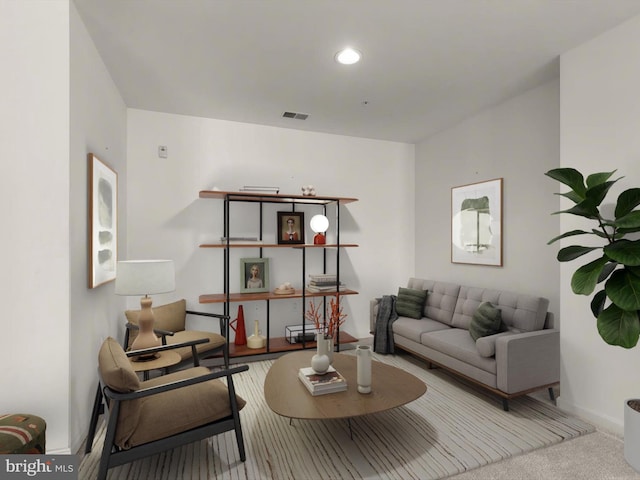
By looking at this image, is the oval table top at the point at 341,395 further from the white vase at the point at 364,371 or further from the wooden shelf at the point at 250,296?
the wooden shelf at the point at 250,296

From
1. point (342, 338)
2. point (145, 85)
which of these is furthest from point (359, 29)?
point (342, 338)

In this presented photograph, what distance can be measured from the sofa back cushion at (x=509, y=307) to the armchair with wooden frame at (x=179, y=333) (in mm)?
2474

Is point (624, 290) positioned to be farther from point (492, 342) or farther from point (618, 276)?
point (492, 342)

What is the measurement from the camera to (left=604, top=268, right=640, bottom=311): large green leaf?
6.06 feet

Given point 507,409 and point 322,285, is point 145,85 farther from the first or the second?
point 507,409

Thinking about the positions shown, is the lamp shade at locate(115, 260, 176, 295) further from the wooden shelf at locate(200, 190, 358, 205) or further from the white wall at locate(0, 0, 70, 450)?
the wooden shelf at locate(200, 190, 358, 205)

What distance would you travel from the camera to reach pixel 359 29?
2428mm

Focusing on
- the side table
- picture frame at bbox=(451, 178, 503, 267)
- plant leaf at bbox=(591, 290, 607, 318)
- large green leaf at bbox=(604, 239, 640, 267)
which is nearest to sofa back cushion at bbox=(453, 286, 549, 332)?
picture frame at bbox=(451, 178, 503, 267)

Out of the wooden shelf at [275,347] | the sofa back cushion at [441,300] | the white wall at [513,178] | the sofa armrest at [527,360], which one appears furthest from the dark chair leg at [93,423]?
the white wall at [513,178]

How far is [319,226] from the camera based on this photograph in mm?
4281

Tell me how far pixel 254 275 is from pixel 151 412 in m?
2.29

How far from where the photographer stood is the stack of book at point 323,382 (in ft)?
7.63

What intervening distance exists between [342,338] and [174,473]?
2.68 m

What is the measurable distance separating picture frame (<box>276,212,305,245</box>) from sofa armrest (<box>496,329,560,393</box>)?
8.10ft
